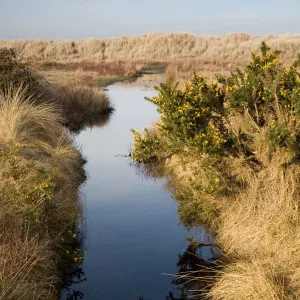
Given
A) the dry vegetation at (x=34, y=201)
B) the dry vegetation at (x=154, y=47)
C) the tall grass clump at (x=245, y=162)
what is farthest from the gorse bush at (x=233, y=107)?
the dry vegetation at (x=154, y=47)

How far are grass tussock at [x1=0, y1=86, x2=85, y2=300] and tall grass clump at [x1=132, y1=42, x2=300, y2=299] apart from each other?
1819mm

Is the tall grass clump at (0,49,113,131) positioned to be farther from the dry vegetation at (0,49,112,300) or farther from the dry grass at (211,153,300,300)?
the dry grass at (211,153,300,300)

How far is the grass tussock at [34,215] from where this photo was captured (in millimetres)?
4138

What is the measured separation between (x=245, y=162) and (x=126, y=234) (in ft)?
7.41

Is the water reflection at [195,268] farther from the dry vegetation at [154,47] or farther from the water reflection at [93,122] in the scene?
the dry vegetation at [154,47]

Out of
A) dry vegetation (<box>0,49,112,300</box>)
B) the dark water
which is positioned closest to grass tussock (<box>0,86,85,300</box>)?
dry vegetation (<box>0,49,112,300</box>)

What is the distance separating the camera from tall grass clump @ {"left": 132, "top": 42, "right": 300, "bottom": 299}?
16.8ft

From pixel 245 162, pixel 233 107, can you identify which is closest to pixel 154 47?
pixel 233 107

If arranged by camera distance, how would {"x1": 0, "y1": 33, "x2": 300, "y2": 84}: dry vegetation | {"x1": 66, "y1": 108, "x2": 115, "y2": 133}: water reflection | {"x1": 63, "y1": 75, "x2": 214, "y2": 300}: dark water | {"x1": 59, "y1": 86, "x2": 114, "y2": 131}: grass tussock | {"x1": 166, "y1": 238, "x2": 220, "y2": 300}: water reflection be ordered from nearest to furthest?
1. {"x1": 166, "y1": 238, "x2": 220, "y2": 300}: water reflection
2. {"x1": 63, "y1": 75, "x2": 214, "y2": 300}: dark water
3. {"x1": 66, "y1": 108, "x2": 115, "y2": 133}: water reflection
4. {"x1": 59, "y1": 86, "x2": 114, "y2": 131}: grass tussock
5. {"x1": 0, "y1": 33, "x2": 300, "y2": 84}: dry vegetation

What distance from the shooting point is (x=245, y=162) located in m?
6.89

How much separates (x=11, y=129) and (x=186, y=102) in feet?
11.4

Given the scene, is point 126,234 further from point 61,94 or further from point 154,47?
point 154,47

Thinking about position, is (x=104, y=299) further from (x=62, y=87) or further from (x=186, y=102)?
(x=62, y=87)

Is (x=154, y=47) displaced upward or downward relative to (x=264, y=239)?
upward
